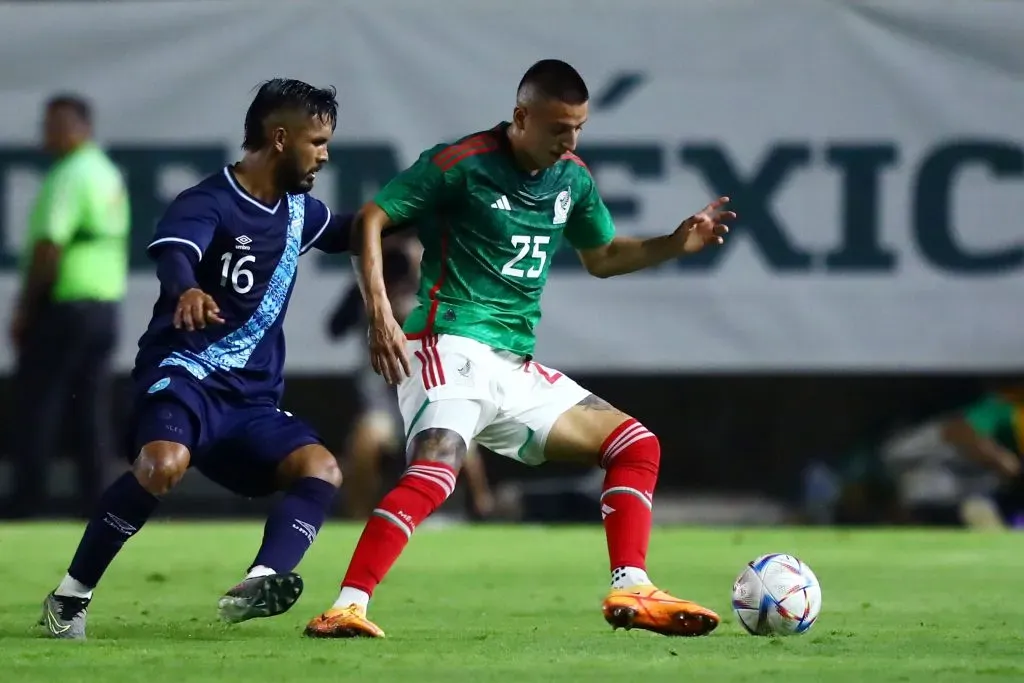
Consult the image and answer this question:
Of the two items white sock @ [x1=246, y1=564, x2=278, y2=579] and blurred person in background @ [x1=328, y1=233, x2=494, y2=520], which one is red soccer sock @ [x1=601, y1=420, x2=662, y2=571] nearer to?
white sock @ [x1=246, y1=564, x2=278, y2=579]

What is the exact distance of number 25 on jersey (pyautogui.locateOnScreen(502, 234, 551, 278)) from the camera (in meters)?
6.16

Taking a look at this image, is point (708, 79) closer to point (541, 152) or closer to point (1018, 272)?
point (1018, 272)

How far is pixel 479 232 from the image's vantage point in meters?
6.11

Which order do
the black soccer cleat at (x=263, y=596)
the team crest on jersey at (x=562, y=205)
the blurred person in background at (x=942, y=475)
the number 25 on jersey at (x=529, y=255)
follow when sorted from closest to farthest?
the black soccer cleat at (x=263, y=596)
the number 25 on jersey at (x=529, y=255)
the team crest on jersey at (x=562, y=205)
the blurred person in background at (x=942, y=475)

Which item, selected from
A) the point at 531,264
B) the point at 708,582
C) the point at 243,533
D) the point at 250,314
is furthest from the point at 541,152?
the point at 243,533

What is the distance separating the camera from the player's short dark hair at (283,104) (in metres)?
6.08

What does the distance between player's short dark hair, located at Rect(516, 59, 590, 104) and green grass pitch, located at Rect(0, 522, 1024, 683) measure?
1683 millimetres

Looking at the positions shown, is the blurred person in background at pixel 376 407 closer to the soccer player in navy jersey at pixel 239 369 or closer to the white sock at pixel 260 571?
the soccer player in navy jersey at pixel 239 369

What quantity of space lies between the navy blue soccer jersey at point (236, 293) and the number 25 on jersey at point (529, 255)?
0.71m

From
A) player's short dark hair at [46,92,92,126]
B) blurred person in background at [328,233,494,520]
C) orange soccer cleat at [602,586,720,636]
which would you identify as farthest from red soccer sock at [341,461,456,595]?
player's short dark hair at [46,92,92,126]

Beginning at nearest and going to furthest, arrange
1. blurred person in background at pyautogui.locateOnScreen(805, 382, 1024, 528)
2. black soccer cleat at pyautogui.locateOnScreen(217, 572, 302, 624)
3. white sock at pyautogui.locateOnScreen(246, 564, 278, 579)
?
black soccer cleat at pyautogui.locateOnScreen(217, 572, 302, 624) < white sock at pyautogui.locateOnScreen(246, 564, 278, 579) < blurred person in background at pyautogui.locateOnScreen(805, 382, 1024, 528)

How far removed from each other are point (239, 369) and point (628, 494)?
4.31ft

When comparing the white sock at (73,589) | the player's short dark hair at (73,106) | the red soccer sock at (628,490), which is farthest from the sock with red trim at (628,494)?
the player's short dark hair at (73,106)

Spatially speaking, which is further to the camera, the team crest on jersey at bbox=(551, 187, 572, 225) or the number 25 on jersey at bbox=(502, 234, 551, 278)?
the team crest on jersey at bbox=(551, 187, 572, 225)
